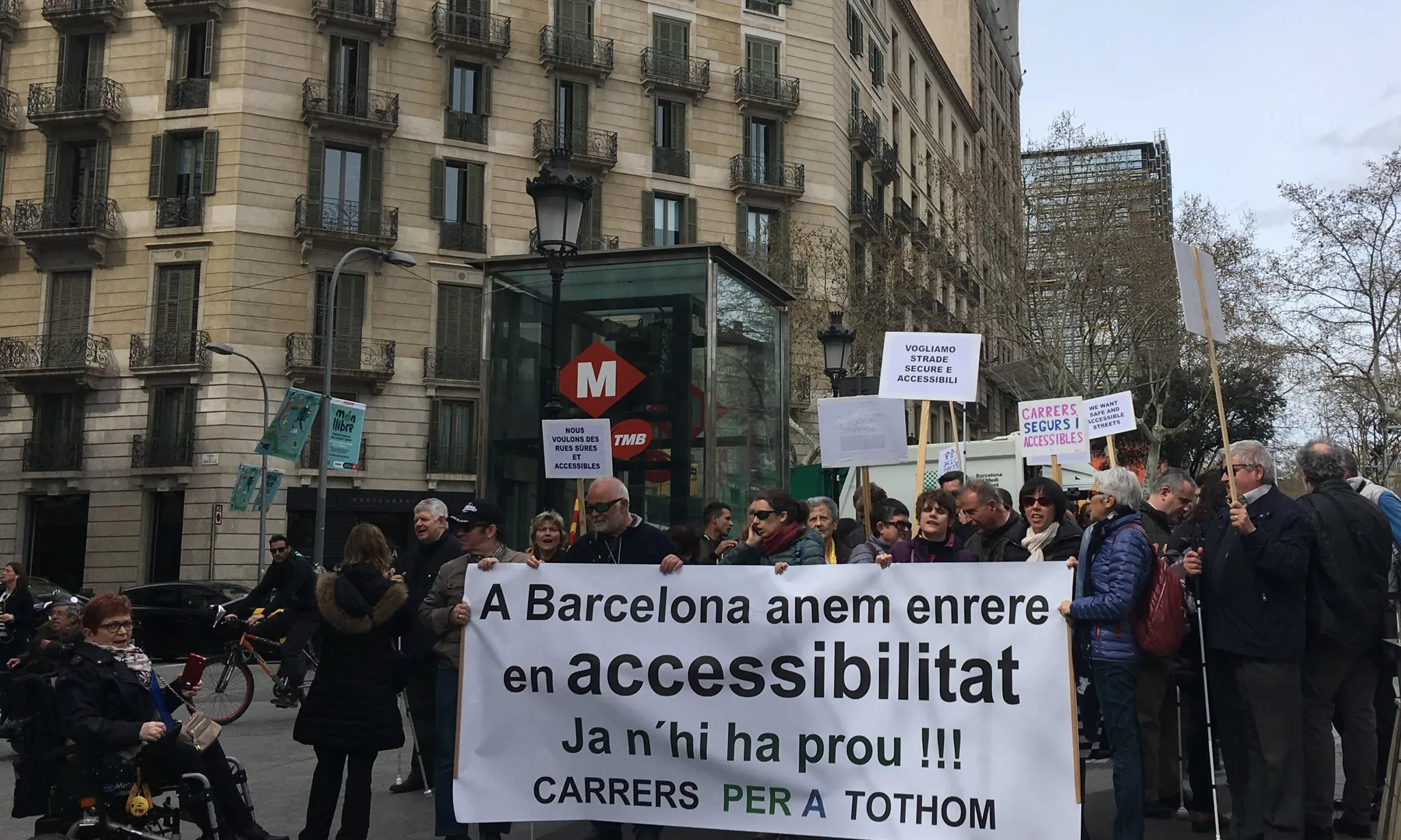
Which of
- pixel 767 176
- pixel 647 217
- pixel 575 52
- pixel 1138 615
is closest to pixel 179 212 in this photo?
pixel 575 52

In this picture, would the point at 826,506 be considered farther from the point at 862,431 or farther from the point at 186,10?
the point at 186,10

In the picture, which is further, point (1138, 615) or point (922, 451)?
point (922, 451)

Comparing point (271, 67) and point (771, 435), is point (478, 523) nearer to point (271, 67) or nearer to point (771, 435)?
point (771, 435)

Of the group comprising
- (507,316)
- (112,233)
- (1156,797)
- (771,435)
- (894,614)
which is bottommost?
(1156,797)

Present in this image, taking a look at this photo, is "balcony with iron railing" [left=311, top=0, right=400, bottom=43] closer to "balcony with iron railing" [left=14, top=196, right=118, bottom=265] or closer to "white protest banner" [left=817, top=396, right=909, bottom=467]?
"balcony with iron railing" [left=14, top=196, right=118, bottom=265]

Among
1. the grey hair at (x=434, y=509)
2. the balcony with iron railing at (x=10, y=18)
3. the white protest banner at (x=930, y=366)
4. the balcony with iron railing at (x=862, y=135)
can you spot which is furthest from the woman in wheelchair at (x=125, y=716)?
the balcony with iron railing at (x=862, y=135)

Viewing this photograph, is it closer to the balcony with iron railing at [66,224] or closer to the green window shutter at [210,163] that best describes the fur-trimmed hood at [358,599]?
the green window shutter at [210,163]

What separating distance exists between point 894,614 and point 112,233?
31.3m

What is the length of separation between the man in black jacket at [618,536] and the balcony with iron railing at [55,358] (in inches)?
1142

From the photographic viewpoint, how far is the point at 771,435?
45.2 feet

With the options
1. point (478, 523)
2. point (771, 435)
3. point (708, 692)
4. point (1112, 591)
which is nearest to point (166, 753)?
point (478, 523)

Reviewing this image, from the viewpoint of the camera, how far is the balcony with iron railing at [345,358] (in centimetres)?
3145

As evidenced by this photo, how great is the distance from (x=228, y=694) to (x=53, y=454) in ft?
76.2

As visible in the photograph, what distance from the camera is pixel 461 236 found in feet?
110
